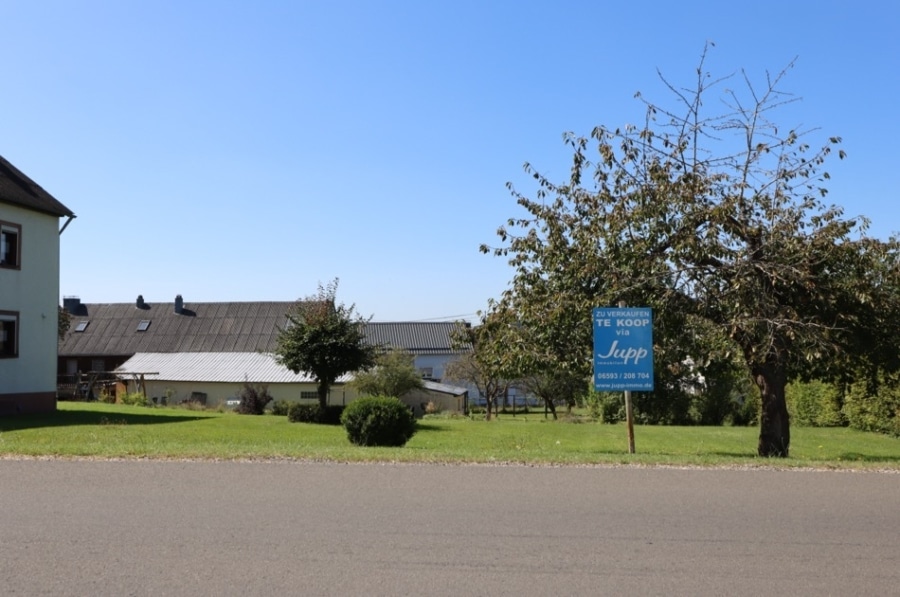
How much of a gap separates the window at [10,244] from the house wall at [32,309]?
15cm

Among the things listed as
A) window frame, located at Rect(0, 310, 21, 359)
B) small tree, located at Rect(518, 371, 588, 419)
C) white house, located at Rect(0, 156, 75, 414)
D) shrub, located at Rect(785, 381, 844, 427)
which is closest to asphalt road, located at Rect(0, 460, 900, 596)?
window frame, located at Rect(0, 310, 21, 359)

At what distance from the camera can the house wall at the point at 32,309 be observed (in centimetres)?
2843

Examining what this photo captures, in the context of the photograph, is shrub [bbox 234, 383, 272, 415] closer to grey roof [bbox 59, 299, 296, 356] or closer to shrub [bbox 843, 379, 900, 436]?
grey roof [bbox 59, 299, 296, 356]

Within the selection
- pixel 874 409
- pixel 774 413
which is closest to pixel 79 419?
pixel 774 413

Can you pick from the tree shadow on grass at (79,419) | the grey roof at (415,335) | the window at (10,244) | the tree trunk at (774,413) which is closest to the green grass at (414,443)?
the tree shadow on grass at (79,419)

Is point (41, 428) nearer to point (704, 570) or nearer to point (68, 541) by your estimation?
point (68, 541)

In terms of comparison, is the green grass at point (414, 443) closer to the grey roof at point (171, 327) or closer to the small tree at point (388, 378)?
the small tree at point (388, 378)

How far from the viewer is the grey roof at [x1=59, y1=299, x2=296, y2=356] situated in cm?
6228

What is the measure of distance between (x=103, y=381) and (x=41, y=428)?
25.6m

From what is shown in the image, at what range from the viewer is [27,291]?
29141 millimetres

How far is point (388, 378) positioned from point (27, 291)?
62.7 feet

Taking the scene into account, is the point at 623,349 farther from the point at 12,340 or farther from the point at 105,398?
the point at 105,398

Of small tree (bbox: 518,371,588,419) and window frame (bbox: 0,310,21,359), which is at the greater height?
window frame (bbox: 0,310,21,359)

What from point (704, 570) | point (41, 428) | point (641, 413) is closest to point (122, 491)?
point (704, 570)
